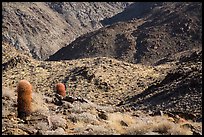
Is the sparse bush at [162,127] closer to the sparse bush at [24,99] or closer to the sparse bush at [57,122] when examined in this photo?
the sparse bush at [57,122]

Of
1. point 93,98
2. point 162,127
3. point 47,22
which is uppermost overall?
point 47,22

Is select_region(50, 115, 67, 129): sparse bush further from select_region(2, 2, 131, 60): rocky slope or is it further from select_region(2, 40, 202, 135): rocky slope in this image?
select_region(2, 2, 131, 60): rocky slope

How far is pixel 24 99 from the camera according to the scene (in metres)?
13.3

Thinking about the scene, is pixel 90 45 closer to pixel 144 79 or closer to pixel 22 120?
pixel 144 79

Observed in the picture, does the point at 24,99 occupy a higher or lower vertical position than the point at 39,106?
lower

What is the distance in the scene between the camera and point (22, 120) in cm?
1272

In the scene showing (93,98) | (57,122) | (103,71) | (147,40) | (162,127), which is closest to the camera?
(57,122)

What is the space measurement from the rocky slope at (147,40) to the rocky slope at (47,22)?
47.0 feet

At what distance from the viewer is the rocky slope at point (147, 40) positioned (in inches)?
3158

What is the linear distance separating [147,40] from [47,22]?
45.8 metres

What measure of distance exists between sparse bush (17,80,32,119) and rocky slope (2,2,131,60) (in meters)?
86.2

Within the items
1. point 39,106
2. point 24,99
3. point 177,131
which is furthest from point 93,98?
point 177,131

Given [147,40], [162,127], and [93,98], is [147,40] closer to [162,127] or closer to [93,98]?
[93,98]

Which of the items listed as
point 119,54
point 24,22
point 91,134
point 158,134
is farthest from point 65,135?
point 24,22
